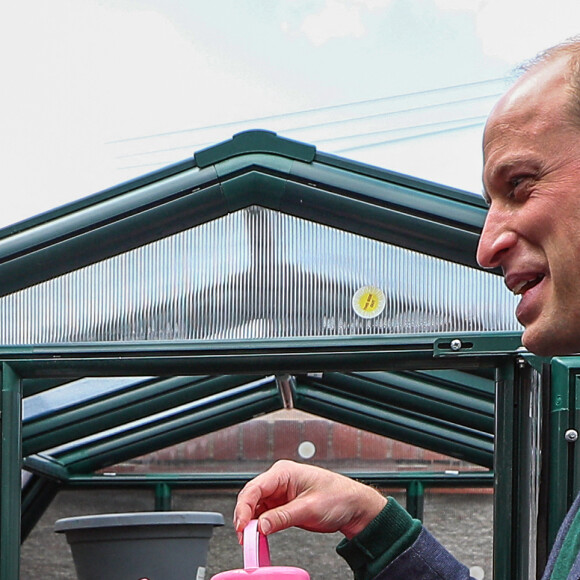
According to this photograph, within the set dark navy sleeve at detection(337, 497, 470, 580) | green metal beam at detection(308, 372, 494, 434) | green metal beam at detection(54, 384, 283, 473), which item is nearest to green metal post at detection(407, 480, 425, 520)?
green metal beam at detection(54, 384, 283, 473)

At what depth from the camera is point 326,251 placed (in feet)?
8.46

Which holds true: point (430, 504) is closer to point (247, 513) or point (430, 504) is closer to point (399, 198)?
point (399, 198)

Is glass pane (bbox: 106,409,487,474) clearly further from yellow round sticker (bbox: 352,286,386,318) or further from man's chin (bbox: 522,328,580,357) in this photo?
man's chin (bbox: 522,328,580,357)

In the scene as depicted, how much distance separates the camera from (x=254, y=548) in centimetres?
91

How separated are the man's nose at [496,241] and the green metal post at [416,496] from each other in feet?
15.4

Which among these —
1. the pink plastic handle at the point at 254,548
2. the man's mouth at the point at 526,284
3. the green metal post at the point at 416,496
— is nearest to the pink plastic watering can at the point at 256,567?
the pink plastic handle at the point at 254,548

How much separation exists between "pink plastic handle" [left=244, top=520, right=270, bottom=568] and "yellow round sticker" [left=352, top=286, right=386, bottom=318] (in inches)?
62.2

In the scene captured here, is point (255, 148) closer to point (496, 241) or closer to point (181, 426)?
point (496, 241)

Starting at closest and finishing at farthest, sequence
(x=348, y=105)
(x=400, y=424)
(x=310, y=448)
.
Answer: (x=348, y=105) < (x=400, y=424) < (x=310, y=448)

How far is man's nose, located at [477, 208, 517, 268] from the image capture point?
846 mm

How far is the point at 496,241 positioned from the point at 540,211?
43 millimetres

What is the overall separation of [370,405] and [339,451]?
0.62 metres

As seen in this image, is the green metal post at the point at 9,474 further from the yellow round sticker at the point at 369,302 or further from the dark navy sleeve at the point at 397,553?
the dark navy sleeve at the point at 397,553

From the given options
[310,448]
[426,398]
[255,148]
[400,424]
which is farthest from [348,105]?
[310,448]
